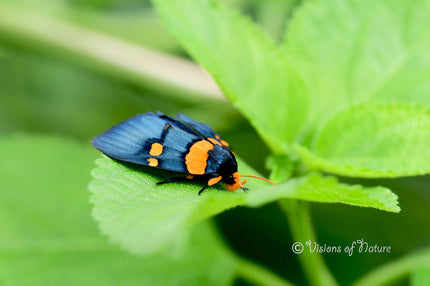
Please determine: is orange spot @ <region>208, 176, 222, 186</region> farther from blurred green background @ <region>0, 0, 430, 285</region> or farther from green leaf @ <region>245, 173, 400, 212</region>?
blurred green background @ <region>0, 0, 430, 285</region>

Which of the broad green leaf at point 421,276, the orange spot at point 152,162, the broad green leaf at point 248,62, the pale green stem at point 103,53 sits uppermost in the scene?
the pale green stem at point 103,53

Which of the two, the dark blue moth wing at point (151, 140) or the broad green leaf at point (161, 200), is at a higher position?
the dark blue moth wing at point (151, 140)

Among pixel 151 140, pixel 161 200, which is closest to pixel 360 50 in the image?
pixel 151 140

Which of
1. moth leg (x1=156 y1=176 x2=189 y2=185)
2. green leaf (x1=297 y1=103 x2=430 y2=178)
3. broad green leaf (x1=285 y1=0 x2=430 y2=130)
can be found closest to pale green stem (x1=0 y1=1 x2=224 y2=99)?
broad green leaf (x1=285 y1=0 x2=430 y2=130)

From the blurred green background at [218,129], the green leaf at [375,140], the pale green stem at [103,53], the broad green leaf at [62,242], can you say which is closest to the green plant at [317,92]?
the green leaf at [375,140]

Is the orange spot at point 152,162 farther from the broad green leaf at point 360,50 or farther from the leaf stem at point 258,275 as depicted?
the leaf stem at point 258,275

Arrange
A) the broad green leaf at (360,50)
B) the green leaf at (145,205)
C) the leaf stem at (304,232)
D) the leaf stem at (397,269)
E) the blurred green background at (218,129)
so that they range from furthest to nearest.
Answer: the blurred green background at (218,129) → the leaf stem at (397,269) → the broad green leaf at (360,50) → the leaf stem at (304,232) → the green leaf at (145,205)

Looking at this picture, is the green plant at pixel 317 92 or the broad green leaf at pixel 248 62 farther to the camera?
the broad green leaf at pixel 248 62

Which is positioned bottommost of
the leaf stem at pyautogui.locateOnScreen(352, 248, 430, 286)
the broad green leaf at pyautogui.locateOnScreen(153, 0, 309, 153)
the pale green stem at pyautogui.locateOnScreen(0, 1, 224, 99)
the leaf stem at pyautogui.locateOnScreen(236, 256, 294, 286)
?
the leaf stem at pyautogui.locateOnScreen(352, 248, 430, 286)

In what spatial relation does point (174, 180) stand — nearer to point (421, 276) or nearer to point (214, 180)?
point (214, 180)
